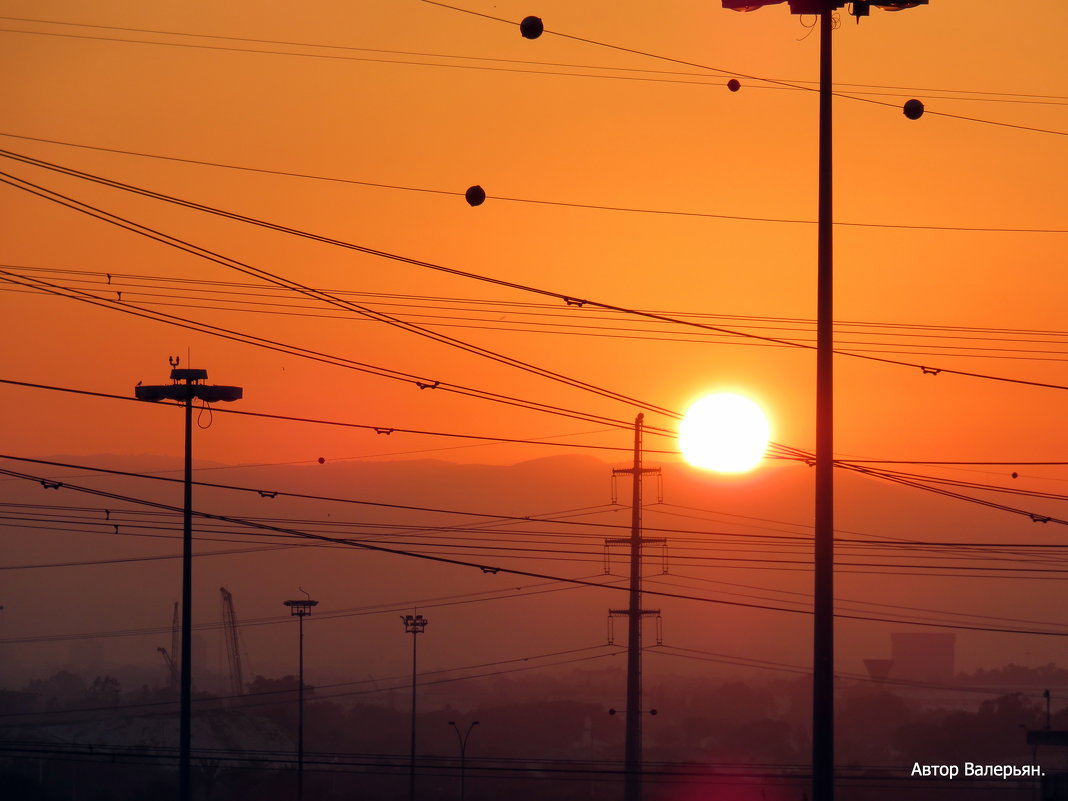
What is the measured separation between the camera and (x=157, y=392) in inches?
2039

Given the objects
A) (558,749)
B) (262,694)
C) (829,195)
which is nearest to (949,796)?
(558,749)

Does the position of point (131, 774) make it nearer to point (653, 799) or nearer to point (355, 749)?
point (355, 749)

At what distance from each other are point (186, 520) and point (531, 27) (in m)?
26.8

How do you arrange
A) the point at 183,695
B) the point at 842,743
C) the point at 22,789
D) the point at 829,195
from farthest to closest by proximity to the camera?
1. the point at 842,743
2. the point at 22,789
3. the point at 183,695
4. the point at 829,195

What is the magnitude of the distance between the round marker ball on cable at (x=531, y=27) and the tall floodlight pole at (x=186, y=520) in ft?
85.3

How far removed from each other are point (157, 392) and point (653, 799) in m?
50.2

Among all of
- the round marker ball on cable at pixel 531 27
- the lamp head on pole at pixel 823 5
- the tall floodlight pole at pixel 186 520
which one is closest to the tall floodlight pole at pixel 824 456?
the lamp head on pole at pixel 823 5

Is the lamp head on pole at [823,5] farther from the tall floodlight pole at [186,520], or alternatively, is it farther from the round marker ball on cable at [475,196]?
the tall floodlight pole at [186,520]

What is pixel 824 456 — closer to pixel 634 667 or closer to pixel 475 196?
pixel 475 196

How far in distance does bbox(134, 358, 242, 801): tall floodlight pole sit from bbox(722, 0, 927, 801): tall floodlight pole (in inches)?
1039

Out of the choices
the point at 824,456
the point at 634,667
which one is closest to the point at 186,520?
the point at 634,667

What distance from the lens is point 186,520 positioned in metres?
46.0

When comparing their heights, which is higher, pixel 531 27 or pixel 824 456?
pixel 531 27

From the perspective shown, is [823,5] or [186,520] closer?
[823,5]
